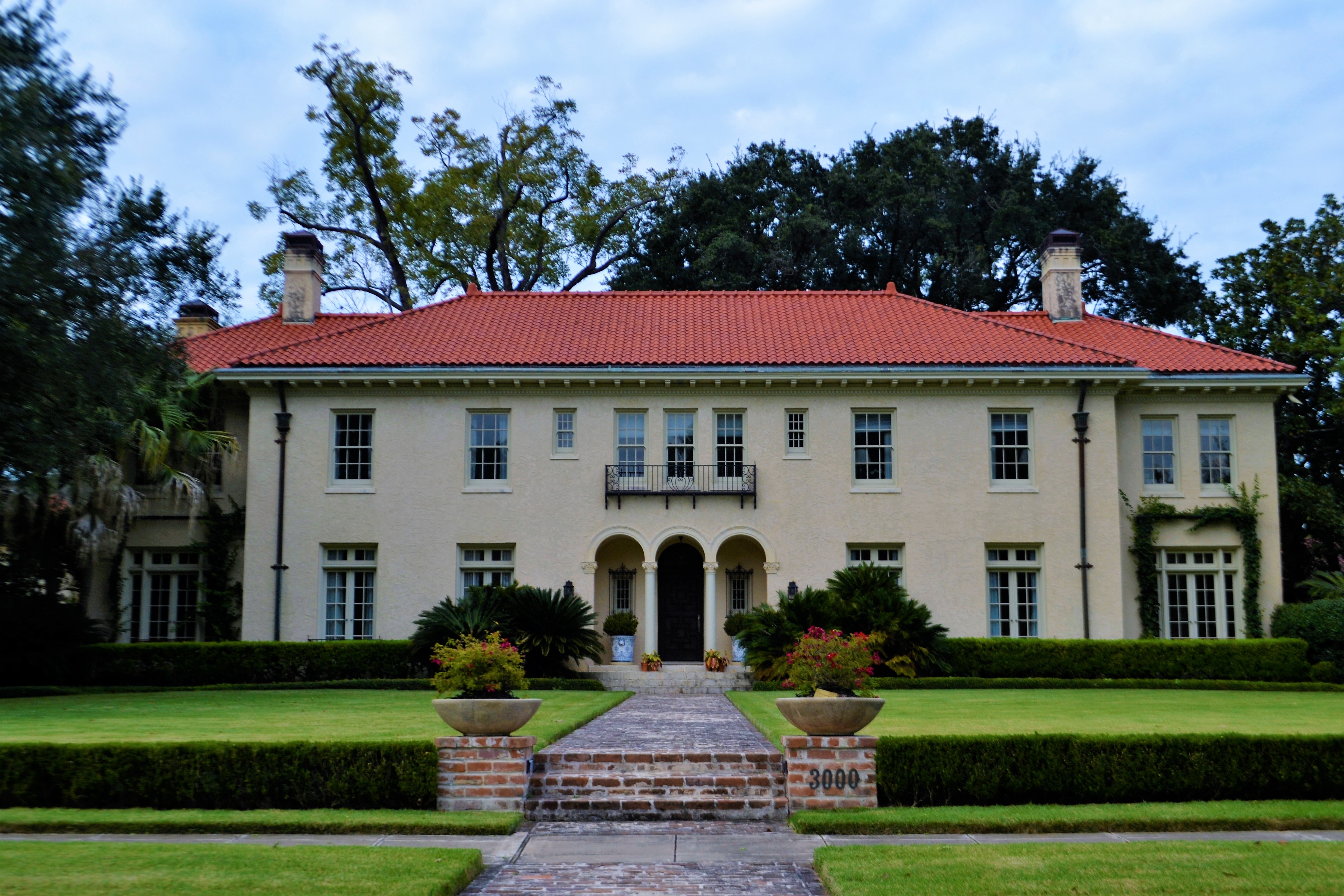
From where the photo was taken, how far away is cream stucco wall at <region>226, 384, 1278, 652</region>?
25359 mm

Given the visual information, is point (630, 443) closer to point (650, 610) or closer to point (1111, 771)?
point (650, 610)

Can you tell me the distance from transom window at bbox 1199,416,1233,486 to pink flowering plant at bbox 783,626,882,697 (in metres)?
17.8

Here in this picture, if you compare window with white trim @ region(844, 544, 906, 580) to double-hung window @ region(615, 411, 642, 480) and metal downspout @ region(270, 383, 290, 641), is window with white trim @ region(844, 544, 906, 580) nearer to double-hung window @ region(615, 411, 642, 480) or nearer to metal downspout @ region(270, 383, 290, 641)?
double-hung window @ region(615, 411, 642, 480)

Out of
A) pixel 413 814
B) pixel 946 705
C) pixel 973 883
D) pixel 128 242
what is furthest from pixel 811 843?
pixel 128 242

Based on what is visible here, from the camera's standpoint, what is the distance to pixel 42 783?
1091cm

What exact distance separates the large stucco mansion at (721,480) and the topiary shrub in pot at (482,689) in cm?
1378

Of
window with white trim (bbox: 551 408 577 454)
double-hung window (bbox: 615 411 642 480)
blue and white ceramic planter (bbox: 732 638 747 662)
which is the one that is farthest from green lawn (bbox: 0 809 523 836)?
window with white trim (bbox: 551 408 577 454)

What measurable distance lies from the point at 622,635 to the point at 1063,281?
551 inches

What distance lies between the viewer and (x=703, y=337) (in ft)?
89.4

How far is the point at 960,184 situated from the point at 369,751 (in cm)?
3550

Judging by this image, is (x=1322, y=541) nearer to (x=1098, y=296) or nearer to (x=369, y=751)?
(x=1098, y=296)

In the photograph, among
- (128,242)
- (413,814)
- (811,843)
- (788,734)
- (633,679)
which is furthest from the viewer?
(633,679)

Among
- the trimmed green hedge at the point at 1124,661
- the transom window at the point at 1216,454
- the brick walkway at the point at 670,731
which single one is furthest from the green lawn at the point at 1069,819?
the transom window at the point at 1216,454

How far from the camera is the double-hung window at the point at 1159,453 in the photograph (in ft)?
86.5
